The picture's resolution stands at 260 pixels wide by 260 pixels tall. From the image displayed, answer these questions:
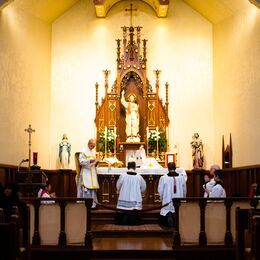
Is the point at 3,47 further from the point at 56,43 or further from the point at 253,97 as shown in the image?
the point at 253,97

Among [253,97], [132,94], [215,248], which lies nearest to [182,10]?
[132,94]

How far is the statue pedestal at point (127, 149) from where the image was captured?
17922 millimetres

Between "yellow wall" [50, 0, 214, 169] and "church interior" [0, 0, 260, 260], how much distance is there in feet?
0.11

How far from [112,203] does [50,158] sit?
3274 millimetres

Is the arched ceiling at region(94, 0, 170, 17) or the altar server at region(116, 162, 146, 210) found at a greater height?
the arched ceiling at region(94, 0, 170, 17)

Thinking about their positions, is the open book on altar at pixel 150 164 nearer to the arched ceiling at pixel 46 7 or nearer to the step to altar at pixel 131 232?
the step to altar at pixel 131 232

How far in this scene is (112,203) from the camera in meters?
16.1

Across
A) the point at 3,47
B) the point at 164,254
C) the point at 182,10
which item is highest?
the point at 182,10

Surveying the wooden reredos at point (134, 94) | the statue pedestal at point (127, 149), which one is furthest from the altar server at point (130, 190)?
the wooden reredos at point (134, 94)

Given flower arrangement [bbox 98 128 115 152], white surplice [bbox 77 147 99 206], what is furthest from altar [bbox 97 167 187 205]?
flower arrangement [bbox 98 128 115 152]

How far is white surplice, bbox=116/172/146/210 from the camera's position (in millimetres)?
13711

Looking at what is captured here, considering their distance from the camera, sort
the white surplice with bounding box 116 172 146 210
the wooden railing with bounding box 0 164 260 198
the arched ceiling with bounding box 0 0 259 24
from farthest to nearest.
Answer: the arched ceiling with bounding box 0 0 259 24 → the wooden railing with bounding box 0 164 260 198 → the white surplice with bounding box 116 172 146 210

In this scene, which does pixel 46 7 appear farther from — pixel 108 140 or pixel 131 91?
pixel 108 140

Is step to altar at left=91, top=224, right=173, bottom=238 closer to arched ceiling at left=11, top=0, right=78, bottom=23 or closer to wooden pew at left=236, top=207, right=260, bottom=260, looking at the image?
wooden pew at left=236, top=207, right=260, bottom=260
